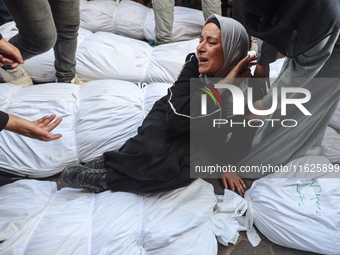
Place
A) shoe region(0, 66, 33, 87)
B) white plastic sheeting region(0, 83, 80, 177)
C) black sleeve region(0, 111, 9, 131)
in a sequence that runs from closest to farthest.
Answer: black sleeve region(0, 111, 9, 131), white plastic sheeting region(0, 83, 80, 177), shoe region(0, 66, 33, 87)

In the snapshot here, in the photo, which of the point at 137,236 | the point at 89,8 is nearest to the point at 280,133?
the point at 137,236

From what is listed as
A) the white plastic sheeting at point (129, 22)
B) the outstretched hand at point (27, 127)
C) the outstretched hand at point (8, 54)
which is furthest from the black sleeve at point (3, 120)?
the white plastic sheeting at point (129, 22)

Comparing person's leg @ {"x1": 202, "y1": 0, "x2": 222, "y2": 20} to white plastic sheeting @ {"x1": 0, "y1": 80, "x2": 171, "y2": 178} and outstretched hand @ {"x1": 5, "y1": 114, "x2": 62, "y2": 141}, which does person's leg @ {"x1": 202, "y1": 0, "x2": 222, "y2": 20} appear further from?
outstretched hand @ {"x1": 5, "y1": 114, "x2": 62, "y2": 141}

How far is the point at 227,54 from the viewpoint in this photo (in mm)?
1439

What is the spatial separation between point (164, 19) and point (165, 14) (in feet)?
0.16

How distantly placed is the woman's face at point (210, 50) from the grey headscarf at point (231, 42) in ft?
0.08

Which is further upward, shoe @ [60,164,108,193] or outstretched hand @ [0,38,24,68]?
outstretched hand @ [0,38,24,68]

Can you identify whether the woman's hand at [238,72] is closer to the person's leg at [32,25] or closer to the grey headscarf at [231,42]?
the grey headscarf at [231,42]

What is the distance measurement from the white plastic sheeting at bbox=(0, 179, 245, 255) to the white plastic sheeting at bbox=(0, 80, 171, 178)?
216mm

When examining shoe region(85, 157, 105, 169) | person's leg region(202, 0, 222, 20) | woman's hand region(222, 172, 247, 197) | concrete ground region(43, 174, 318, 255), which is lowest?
concrete ground region(43, 174, 318, 255)

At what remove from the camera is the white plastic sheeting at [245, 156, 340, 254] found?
1295 millimetres

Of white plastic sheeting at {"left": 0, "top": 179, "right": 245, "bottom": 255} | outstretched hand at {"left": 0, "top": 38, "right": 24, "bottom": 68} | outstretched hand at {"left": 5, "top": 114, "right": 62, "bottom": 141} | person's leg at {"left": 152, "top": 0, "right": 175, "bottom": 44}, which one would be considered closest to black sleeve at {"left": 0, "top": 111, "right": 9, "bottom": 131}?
outstretched hand at {"left": 5, "top": 114, "right": 62, "bottom": 141}

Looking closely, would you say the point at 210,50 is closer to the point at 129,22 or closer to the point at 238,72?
the point at 238,72

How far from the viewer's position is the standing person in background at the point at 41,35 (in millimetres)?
1260
